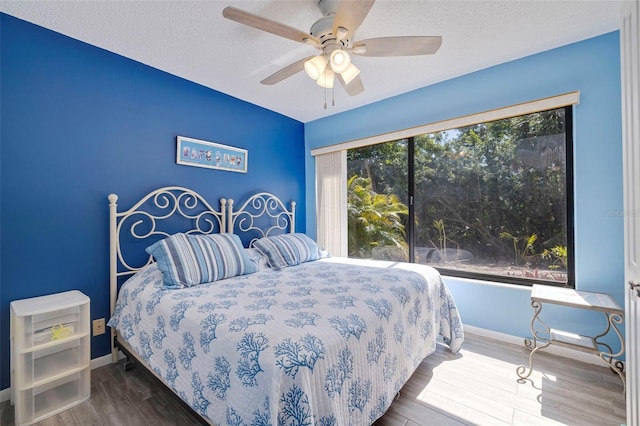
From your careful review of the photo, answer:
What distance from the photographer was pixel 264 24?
4.90 ft

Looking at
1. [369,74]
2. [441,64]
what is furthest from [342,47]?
[441,64]

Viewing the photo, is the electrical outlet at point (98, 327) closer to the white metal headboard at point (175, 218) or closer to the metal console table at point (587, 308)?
the white metal headboard at point (175, 218)

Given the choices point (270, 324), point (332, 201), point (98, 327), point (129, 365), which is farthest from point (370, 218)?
point (98, 327)

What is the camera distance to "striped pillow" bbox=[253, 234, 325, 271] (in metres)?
2.64

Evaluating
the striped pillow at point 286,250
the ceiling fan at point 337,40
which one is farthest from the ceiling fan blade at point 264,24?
the striped pillow at point 286,250

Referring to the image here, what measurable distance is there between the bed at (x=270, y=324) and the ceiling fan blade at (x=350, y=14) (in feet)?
4.96

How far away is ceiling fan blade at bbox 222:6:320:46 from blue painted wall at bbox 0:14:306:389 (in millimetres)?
1379

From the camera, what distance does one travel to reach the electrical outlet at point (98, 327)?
208 centimetres

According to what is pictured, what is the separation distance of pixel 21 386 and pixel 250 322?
142cm

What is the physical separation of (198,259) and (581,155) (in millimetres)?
3063

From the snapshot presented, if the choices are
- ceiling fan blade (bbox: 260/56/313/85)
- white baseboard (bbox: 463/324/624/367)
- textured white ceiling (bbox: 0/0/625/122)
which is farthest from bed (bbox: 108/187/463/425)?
ceiling fan blade (bbox: 260/56/313/85)

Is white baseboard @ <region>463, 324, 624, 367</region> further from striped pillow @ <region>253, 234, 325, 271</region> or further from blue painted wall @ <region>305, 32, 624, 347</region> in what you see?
striped pillow @ <region>253, 234, 325, 271</region>

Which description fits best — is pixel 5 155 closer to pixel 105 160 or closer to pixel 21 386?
pixel 105 160

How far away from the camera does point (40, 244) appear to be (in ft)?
6.12
